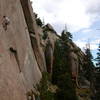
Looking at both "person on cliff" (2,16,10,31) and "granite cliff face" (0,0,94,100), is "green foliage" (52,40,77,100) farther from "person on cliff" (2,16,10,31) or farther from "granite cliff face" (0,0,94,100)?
"person on cliff" (2,16,10,31)

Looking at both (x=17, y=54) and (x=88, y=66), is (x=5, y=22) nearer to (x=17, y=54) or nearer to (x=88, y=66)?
(x=17, y=54)

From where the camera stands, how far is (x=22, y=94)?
76.3 ft

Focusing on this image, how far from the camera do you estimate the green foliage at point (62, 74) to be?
37.9 m

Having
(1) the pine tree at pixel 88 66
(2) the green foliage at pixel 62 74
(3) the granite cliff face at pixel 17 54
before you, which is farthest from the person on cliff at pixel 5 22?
(1) the pine tree at pixel 88 66

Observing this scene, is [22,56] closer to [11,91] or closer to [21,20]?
[21,20]

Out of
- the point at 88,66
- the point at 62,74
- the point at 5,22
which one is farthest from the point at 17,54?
the point at 88,66

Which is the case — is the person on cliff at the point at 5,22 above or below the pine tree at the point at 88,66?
below

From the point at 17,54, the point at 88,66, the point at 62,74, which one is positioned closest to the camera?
the point at 17,54

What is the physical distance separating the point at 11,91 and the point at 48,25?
41.8 m

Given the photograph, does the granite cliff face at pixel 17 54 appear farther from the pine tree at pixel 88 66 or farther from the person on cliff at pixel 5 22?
the pine tree at pixel 88 66

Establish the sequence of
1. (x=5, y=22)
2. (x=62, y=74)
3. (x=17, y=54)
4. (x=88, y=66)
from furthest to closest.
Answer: (x=88, y=66) < (x=62, y=74) < (x=17, y=54) < (x=5, y=22)

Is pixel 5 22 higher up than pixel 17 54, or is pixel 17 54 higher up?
pixel 5 22

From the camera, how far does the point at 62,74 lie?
44219mm

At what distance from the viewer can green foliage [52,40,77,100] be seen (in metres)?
37.9
